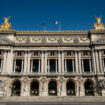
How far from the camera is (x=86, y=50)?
46.0 meters

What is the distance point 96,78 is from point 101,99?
33.2ft

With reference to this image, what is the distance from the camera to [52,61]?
164 feet

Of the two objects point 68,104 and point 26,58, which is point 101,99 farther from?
point 26,58

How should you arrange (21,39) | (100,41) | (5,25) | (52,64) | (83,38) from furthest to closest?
(5,25) → (52,64) → (21,39) → (83,38) → (100,41)

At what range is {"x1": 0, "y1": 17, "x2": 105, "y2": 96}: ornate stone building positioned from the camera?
139 feet

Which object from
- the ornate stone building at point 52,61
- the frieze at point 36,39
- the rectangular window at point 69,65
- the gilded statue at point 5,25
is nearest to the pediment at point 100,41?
the ornate stone building at point 52,61

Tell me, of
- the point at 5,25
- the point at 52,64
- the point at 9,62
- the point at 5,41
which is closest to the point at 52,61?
the point at 52,64

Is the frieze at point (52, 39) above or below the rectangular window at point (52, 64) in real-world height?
above

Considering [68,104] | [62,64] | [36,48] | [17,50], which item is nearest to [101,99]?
[68,104]

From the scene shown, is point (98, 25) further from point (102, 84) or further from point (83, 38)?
point (102, 84)

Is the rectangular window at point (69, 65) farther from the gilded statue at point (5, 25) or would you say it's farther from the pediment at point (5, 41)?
the gilded statue at point (5, 25)

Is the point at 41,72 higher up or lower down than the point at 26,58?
lower down

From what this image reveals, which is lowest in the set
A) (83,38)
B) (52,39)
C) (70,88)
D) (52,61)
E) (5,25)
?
(70,88)

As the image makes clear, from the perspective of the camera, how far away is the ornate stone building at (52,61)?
42469mm
